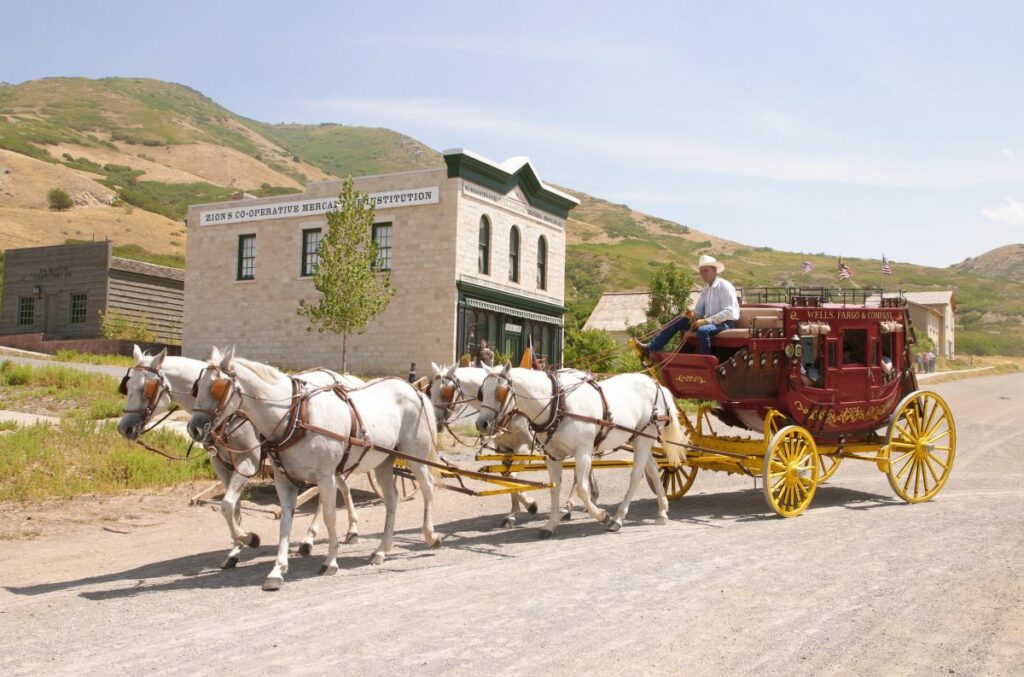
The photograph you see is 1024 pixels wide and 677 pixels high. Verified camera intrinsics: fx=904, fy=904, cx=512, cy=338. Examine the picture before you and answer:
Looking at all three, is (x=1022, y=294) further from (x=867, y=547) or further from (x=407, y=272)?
(x=867, y=547)

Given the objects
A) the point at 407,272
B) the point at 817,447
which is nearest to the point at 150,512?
the point at 817,447

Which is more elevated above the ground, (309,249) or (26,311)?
(309,249)

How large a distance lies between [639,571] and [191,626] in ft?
12.7

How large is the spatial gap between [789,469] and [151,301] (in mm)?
38043

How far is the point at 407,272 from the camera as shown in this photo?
3247 cm

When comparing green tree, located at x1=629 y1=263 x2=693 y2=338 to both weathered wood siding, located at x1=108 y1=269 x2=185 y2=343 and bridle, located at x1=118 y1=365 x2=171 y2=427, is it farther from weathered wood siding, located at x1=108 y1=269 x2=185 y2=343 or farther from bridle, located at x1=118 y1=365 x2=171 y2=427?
bridle, located at x1=118 y1=365 x2=171 y2=427

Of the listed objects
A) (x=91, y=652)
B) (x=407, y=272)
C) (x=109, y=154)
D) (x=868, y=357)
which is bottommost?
(x=91, y=652)

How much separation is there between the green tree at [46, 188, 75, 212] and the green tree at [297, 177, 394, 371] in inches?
2572

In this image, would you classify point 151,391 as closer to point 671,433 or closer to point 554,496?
point 554,496

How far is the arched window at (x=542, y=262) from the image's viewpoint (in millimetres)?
36562

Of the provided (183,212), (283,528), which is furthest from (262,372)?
(183,212)

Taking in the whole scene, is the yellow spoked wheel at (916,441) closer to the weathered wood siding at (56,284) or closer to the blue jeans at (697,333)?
the blue jeans at (697,333)

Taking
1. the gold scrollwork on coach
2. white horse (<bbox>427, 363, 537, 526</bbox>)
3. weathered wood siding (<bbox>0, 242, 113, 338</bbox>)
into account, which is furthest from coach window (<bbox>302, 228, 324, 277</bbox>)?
the gold scrollwork on coach

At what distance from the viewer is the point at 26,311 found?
4359 cm
